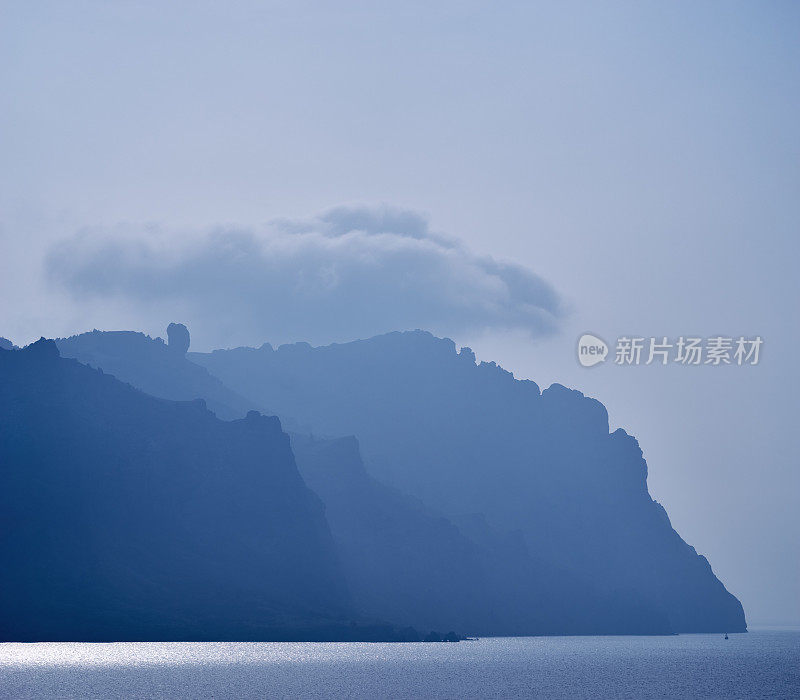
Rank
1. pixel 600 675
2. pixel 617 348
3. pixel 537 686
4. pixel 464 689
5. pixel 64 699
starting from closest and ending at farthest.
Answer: pixel 64 699 < pixel 617 348 < pixel 464 689 < pixel 537 686 < pixel 600 675

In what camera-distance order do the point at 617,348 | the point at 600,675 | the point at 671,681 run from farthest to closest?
the point at 600,675
the point at 671,681
the point at 617,348

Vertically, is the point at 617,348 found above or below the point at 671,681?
above

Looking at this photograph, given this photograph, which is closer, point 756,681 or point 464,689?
point 464,689

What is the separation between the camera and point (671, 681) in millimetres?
182125

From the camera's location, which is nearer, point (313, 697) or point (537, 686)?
point (313, 697)

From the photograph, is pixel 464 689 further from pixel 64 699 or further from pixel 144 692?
Answer: pixel 64 699

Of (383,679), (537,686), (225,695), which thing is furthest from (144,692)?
(537,686)

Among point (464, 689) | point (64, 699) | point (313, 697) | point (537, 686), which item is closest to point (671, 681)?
point (537, 686)

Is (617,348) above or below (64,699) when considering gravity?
above

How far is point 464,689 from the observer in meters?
158

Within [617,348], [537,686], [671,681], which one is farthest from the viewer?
[671,681]

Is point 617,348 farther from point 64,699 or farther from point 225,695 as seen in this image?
point 64,699

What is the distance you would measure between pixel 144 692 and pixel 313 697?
69.9 ft

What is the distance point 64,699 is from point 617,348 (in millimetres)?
76234
